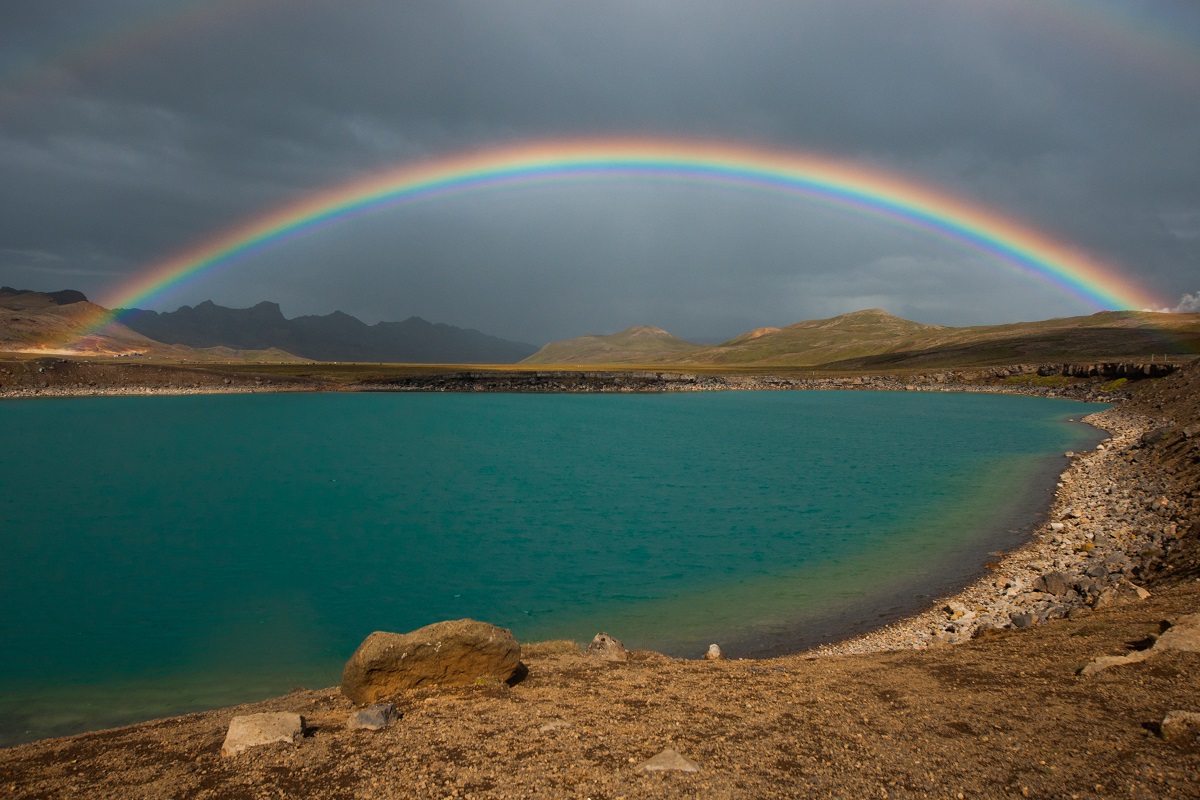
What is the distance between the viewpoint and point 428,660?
29.7 feet

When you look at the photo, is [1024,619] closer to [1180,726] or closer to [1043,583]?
[1043,583]

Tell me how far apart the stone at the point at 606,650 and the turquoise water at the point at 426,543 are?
221 centimetres

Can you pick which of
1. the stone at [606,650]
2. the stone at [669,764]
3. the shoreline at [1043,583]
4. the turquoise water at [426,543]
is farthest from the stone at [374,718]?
the shoreline at [1043,583]

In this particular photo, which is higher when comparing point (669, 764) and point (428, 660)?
point (669, 764)

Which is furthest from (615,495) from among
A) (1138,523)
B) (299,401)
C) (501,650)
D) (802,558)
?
(299,401)

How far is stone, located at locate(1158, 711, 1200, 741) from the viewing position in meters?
5.96

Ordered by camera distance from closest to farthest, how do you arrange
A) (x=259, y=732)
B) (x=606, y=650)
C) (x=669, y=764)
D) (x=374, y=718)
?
(x=669, y=764), (x=259, y=732), (x=374, y=718), (x=606, y=650)

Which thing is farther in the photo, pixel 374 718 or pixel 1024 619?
pixel 1024 619

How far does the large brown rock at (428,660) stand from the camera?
8859 mm

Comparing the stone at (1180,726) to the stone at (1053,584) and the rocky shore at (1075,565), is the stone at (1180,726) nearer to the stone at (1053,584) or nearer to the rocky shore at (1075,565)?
the rocky shore at (1075,565)

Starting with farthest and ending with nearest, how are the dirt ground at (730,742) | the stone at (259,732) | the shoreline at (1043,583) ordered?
the shoreline at (1043,583)
the stone at (259,732)
the dirt ground at (730,742)

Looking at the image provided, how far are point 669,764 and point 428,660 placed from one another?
13.4ft

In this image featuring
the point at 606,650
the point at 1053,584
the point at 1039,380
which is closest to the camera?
the point at 606,650

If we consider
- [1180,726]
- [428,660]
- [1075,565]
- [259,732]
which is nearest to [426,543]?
[428,660]
